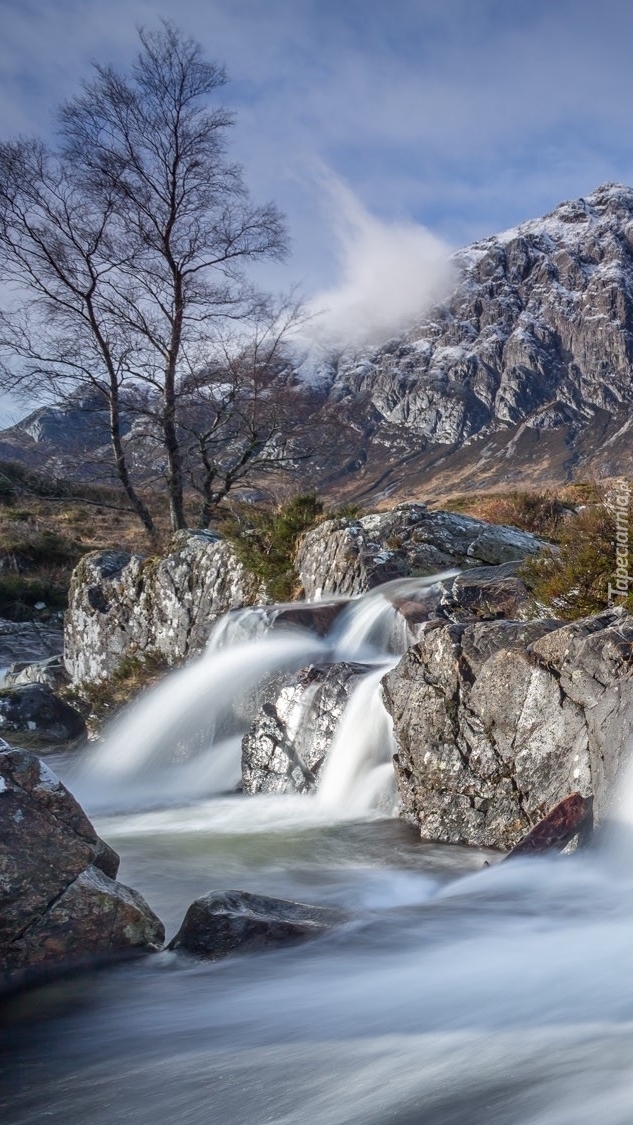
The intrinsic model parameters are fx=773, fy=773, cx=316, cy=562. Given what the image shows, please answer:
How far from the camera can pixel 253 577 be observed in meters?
12.0

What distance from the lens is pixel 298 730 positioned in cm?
768

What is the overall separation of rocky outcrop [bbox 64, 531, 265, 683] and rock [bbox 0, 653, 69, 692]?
214mm

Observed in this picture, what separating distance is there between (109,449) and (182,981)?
1246 cm

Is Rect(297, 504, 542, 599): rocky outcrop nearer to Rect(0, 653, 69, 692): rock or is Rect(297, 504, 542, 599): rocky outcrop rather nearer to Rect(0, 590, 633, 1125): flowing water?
Rect(0, 590, 633, 1125): flowing water

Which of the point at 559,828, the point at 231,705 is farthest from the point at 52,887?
the point at 231,705

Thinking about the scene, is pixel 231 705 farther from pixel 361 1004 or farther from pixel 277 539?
pixel 361 1004

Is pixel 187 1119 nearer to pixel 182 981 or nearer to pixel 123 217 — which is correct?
pixel 182 981

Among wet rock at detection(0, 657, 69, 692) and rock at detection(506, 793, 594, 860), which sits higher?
wet rock at detection(0, 657, 69, 692)

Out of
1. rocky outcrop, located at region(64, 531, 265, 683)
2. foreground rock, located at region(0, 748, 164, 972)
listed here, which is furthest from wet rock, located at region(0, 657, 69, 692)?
foreground rock, located at region(0, 748, 164, 972)

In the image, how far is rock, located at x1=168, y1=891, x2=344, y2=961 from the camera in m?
4.10

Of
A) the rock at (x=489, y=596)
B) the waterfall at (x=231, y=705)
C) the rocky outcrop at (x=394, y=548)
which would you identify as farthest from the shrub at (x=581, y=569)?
the rocky outcrop at (x=394, y=548)

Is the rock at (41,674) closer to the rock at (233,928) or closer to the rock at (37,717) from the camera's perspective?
the rock at (37,717)

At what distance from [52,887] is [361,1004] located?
162 cm

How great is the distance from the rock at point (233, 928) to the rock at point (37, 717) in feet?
24.5
